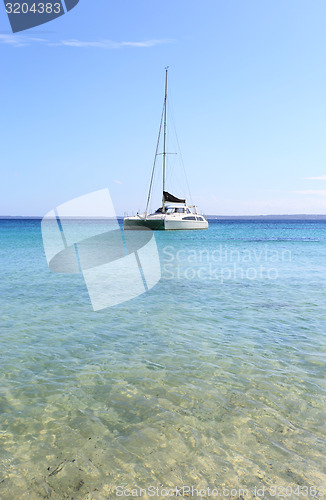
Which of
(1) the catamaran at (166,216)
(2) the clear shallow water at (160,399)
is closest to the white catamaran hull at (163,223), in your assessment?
(1) the catamaran at (166,216)

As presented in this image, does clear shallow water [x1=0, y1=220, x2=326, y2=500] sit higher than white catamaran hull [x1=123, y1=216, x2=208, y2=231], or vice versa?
clear shallow water [x1=0, y1=220, x2=326, y2=500]

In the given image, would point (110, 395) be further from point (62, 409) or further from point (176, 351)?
point (176, 351)

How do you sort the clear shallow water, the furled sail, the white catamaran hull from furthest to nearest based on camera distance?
the furled sail → the white catamaran hull → the clear shallow water

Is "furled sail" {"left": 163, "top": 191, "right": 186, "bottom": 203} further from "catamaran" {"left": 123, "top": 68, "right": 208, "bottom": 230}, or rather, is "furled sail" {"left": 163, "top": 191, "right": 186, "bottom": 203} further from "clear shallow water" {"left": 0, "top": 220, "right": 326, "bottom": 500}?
"clear shallow water" {"left": 0, "top": 220, "right": 326, "bottom": 500}

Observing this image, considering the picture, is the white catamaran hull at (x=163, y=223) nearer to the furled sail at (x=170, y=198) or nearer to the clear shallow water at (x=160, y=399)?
the furled sail at (x=170, y=198)

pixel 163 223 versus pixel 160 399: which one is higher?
pixel 160 399

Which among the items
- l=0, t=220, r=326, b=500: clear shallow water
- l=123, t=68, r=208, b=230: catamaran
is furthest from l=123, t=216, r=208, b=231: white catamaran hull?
l=0, t=220, r=326, b=500: clear shallow water

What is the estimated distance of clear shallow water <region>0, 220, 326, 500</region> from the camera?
138 inches

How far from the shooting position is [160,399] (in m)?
4.98

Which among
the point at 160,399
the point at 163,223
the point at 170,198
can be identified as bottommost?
the point at 163,223

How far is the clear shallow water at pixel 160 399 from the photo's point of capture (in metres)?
3.50

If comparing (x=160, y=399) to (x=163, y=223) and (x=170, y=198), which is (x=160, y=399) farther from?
(x=170, y=198)

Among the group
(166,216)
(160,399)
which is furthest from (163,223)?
(160,399)

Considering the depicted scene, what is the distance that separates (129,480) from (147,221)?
169 feet
